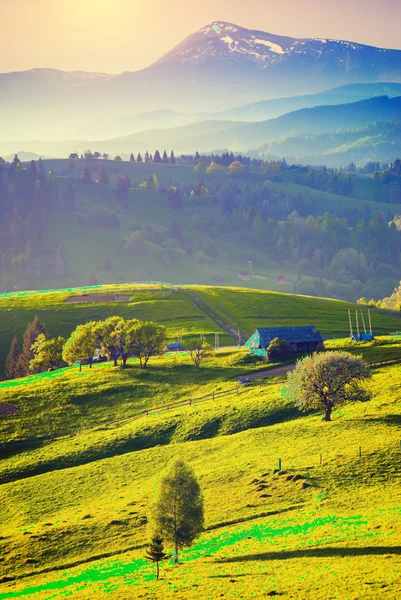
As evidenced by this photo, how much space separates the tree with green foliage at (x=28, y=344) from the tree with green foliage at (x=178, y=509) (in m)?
90.6

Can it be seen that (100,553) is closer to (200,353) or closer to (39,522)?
(39,522)

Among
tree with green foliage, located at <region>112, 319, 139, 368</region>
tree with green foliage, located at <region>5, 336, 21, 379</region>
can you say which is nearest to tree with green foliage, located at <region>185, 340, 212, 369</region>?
tree with green foliage, located at <region>112, 319, 139, 368</region>

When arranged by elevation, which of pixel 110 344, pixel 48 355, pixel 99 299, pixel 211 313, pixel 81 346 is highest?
pixel 99 299

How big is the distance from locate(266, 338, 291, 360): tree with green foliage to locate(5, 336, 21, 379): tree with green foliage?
53388 millimetres

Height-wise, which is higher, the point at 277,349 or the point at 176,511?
the point at 277,349

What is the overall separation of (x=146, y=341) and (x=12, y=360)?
3949cm

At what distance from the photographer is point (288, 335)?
419 ft

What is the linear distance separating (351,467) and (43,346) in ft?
261

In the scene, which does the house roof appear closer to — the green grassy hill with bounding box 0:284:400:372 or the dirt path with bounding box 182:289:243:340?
the green grassy hill with bounding box 0:284:400:372

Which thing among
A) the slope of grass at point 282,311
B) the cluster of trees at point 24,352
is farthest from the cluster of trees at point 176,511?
the slope of grass at point 282,311

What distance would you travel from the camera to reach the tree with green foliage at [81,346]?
12544 centimetres

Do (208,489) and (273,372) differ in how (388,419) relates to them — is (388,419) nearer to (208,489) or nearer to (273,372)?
(208,489)

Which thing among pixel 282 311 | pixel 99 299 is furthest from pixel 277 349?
pixel 99 299

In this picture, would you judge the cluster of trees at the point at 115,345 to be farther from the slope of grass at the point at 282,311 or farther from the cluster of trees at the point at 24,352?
the slope of grass at the point at 282,311
